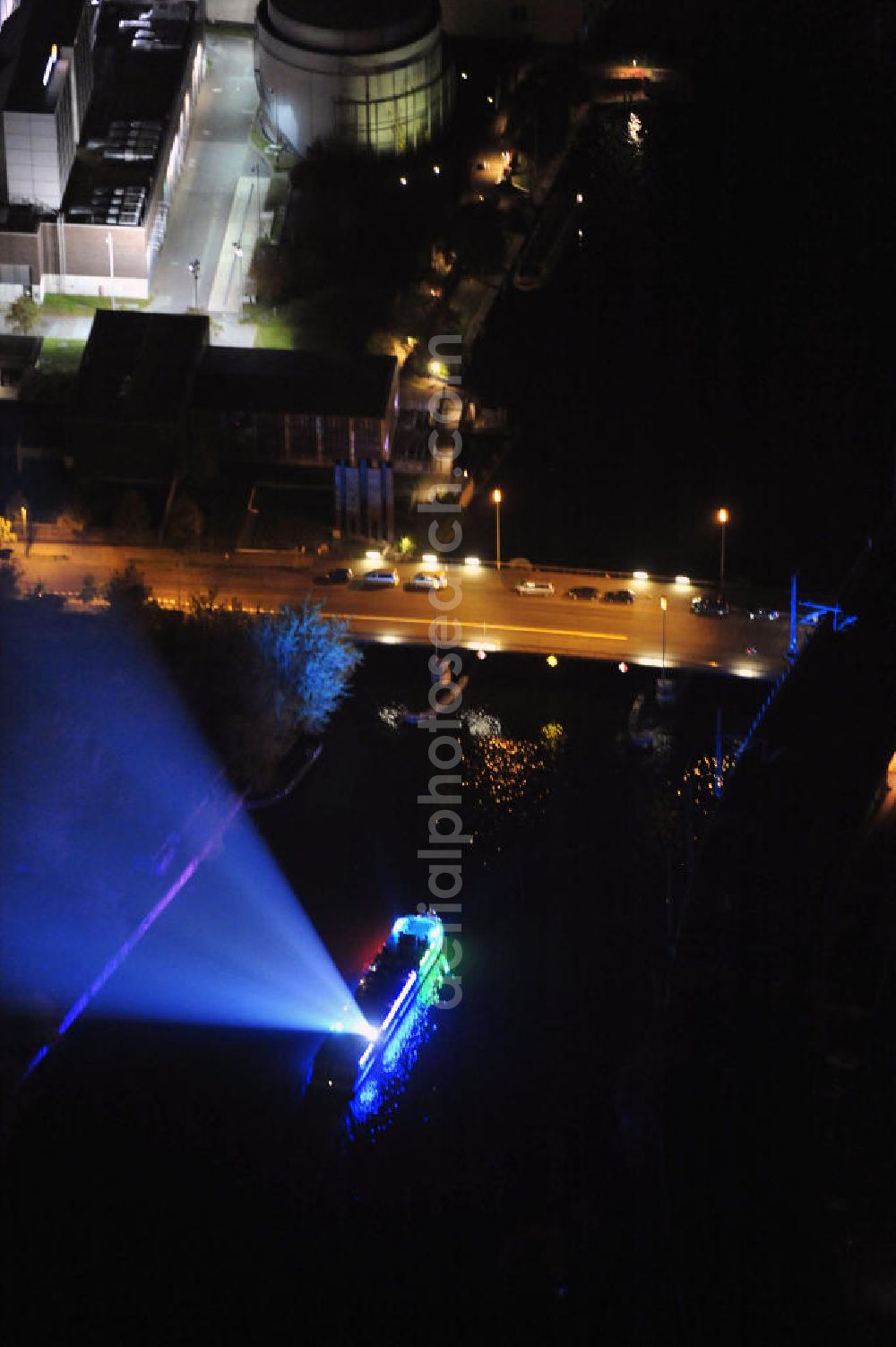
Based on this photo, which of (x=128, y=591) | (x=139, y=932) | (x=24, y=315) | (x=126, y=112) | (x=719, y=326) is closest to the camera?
(x=139, y=932)

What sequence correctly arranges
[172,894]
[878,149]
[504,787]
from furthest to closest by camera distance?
[878,149] → [504,787] → [172,894]

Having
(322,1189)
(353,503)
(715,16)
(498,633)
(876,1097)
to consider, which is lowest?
(322,1189)

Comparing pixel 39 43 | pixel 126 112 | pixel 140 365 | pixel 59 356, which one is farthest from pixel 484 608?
pixel 39 43

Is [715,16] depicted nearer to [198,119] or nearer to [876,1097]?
[198,119]

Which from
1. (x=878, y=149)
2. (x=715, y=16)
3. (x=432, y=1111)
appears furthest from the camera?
(x=715, y=16)

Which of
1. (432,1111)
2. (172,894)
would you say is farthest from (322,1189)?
(172,894)

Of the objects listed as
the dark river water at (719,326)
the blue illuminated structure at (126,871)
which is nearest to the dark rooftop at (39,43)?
the dark river water at (719,326)

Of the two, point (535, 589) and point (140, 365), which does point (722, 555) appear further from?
point (140, 365)

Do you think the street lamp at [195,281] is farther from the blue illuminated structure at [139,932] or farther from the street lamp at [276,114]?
the blue illuminated structure at [139,932]

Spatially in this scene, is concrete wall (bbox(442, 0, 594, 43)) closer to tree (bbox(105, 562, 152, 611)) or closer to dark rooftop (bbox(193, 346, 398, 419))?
dark rooftop (bbox(193, 346, 398, 419))
